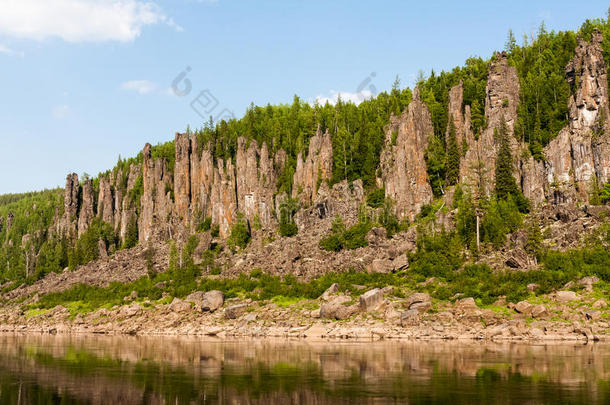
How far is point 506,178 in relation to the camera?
104 m

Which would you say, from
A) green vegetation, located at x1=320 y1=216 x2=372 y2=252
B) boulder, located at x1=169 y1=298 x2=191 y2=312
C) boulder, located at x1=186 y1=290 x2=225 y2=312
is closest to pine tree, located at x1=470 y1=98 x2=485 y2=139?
green vegetation, located at x1=320 y1=216 x2=372 y2=252

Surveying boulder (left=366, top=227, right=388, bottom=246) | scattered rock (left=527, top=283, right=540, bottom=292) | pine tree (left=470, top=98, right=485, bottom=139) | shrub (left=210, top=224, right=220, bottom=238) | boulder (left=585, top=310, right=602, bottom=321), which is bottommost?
boulder (left=585, top=310, right=602, bottom=321)

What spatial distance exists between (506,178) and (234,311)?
2196 inches

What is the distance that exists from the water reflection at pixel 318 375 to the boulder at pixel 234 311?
819 inches

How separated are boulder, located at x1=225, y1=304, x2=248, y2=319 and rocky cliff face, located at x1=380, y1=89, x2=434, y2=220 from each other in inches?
1805

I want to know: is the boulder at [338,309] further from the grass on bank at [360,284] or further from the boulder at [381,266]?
the boulder at [381,266]

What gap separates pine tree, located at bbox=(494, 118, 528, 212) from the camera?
100625mm

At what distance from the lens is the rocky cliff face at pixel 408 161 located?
115 m

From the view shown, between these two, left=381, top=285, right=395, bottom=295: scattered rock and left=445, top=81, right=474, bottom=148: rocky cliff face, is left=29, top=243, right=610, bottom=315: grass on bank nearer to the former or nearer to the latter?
left=381, top=285, right=395, bottom=295: scattered rock

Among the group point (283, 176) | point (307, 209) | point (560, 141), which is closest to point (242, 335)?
point (307, 209)

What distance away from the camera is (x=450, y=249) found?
275 feet

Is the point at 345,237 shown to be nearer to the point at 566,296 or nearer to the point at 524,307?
the point at 524,307

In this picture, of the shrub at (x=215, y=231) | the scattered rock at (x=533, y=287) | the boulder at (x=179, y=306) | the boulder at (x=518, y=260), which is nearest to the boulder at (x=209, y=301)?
the boulder at (x=179, y=306)

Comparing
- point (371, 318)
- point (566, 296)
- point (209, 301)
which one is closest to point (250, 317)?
point (209, 301)
